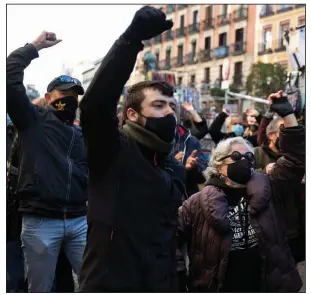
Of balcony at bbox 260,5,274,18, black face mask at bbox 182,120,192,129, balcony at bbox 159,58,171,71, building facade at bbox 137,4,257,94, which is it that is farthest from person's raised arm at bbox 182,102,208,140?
balcony at bbox 159,58,171,71

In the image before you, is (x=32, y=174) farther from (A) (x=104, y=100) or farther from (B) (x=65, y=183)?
(A) (x=104, y=100)

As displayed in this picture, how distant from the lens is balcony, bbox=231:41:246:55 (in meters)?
43.4

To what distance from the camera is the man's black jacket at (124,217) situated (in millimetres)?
2205

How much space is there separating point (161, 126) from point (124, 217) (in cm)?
42

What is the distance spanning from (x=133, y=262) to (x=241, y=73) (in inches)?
1656

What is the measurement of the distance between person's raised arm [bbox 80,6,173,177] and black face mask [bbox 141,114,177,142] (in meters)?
0.26

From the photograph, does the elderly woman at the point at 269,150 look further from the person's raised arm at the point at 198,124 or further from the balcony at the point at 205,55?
the balcony at the point at 205,55

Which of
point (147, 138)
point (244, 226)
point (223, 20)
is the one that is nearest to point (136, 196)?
point (147, 138)

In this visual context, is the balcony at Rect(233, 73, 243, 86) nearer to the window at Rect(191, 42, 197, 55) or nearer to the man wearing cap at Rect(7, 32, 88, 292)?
the window at Rect(191, 42, 197, 55)

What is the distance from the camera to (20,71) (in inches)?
122

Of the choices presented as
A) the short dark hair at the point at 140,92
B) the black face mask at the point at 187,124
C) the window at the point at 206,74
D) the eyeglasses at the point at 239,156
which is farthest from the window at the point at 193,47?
the short dark hair at the point at 140,92

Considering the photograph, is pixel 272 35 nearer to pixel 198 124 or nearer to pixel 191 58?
pixel 191 58
